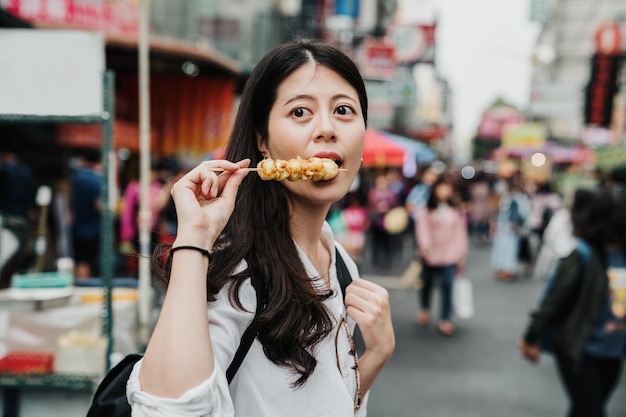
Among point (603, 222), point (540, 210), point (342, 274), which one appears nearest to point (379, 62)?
point (540, 210)

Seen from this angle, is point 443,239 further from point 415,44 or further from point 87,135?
point 415,44

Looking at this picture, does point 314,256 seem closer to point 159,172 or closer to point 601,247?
point 601,247

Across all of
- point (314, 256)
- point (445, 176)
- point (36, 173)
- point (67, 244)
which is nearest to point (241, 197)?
point (314, 256)

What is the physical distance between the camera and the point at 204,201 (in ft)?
4.43

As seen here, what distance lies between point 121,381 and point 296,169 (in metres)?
0.64

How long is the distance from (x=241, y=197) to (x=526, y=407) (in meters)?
4.79

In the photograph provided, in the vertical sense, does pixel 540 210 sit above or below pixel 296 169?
below

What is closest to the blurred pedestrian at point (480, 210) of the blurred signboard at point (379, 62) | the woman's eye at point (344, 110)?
the blurred signboard at point (379, 62)

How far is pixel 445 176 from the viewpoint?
8.02m

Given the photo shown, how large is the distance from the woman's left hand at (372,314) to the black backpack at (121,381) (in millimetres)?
364

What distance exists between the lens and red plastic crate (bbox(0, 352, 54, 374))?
334 centimetres

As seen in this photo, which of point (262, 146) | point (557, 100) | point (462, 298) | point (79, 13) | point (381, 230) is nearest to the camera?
point (262, 146)

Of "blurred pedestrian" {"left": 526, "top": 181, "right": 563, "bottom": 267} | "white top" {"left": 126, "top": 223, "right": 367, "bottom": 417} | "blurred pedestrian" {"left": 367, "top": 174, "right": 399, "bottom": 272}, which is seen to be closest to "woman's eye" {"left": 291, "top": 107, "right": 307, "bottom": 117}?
"white top" {"left": 126, "top": 223, "right": 367, "bottom": 417}

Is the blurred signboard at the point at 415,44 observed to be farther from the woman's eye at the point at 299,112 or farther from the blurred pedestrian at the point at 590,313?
the woman's eye at the point at 299,112
